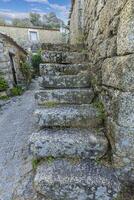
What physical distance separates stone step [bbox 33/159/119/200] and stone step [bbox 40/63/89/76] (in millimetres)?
1223

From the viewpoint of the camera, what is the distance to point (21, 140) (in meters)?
2.84

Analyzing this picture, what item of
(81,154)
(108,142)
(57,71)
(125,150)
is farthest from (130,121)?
(57,71)

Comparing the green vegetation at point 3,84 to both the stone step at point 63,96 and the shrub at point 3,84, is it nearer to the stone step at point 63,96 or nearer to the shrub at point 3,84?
the shrub at point 3,84

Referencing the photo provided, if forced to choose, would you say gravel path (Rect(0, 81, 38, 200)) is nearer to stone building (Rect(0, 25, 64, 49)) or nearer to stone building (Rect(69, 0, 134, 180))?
stone building (Rect(69, 0, 134, 180))

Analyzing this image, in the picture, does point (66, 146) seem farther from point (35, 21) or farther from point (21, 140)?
point (35, 21)

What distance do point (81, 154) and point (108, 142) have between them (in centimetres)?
24

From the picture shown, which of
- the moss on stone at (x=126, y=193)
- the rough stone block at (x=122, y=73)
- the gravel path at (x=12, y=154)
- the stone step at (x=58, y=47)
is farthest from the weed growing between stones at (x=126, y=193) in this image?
the stone step at (x=58, y=47)

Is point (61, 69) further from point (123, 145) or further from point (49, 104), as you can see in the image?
point (123, 145)

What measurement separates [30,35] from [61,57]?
1913 centimetres

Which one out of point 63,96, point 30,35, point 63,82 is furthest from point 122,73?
point 30,35

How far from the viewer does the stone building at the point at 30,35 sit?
18.8 meters

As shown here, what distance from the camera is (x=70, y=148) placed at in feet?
5.05

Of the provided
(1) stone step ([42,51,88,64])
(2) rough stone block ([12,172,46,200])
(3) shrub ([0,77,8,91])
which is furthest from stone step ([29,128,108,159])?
(3) shrub ([0,77,8,91])

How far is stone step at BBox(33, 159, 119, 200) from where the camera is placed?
1.30 metres
